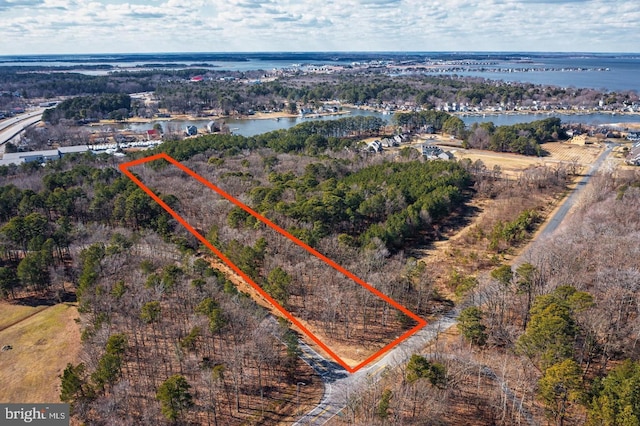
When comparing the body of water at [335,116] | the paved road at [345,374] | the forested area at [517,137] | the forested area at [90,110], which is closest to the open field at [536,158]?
the forested area at [517,137]

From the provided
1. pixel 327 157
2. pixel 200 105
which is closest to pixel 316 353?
pixel 327 157

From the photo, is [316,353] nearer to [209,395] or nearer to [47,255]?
[209,395]

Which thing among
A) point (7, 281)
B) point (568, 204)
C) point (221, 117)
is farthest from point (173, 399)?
point (221, 117)

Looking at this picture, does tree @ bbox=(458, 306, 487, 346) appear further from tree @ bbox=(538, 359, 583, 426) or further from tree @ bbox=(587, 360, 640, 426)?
tree @ bbox=(587, 360, 640, 426)

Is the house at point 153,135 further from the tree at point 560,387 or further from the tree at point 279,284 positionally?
the tree at point 560,387

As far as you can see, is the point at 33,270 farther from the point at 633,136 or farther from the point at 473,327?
the point at 633,136

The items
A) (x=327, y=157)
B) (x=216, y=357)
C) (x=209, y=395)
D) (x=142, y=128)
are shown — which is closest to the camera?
(x=209, y=395)
